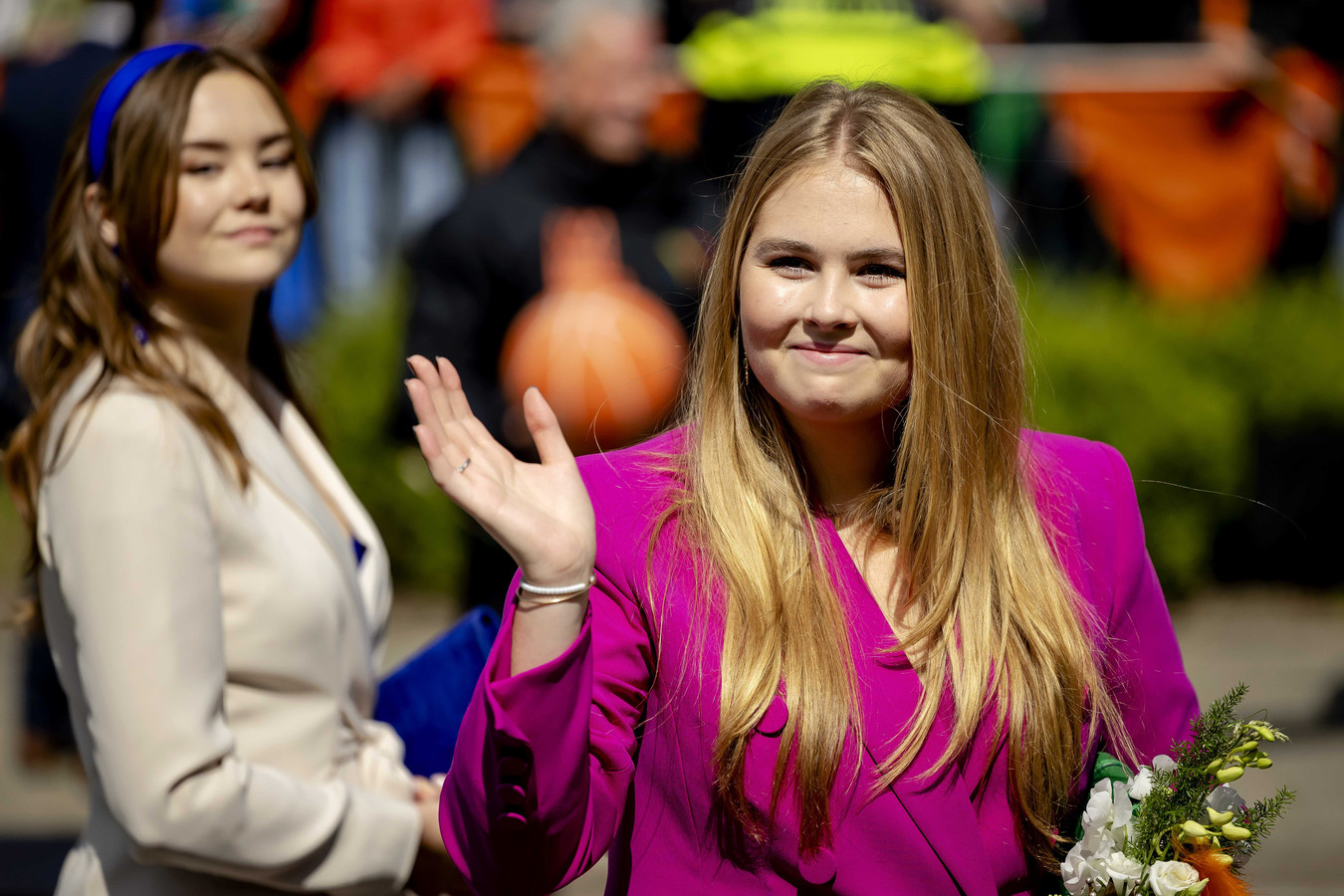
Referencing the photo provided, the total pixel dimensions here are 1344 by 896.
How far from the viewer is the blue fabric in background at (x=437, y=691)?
8.47 ft

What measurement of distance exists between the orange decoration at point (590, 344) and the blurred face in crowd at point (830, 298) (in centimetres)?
214

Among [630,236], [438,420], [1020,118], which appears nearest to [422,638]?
[630,236]

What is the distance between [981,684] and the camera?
74.2 inches

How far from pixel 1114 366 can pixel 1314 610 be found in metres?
1.66

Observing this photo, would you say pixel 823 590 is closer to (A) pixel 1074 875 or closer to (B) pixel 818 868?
(B) pixel 818 868

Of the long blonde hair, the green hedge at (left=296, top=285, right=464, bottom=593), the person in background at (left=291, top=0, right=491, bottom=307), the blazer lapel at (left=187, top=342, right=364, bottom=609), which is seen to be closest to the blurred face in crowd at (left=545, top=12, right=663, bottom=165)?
the blazer lapel at (left=187, top=342, right=364, bottom=609)

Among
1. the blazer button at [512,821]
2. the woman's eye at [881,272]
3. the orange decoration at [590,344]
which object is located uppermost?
the woman's eye at [881,272]

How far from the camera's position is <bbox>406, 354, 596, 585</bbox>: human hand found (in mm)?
1698

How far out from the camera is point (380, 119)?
8.38m

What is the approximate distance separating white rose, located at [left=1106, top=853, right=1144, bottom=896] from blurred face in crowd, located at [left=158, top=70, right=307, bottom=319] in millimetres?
1684

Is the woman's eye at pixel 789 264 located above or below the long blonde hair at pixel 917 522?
above

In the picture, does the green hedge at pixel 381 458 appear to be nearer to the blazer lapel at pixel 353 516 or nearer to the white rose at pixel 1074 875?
the blazer lapel at pixel 353 516

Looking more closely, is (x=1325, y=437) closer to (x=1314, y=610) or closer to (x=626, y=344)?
(x=1314, y=610)

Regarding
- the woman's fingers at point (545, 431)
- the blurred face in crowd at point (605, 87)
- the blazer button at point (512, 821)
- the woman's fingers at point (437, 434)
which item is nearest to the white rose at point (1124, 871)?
the blazer button at point (512, 821)
